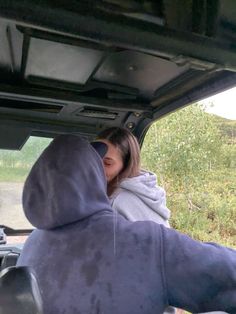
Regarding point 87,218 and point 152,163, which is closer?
point 87,218

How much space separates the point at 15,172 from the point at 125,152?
0.73 metres

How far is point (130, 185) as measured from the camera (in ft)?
6.04

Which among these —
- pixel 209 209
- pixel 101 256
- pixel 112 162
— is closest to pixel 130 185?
pixel 112 162

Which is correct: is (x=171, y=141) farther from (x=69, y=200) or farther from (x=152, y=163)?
(x=69, y=200)

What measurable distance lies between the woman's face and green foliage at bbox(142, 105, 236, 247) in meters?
5.81

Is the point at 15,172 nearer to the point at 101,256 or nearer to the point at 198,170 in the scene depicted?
the point at 101,256

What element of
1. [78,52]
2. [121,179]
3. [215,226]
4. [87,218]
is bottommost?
[215,226]

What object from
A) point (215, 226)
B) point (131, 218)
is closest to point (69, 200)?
point (131, 218)

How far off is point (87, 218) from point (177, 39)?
70 cm

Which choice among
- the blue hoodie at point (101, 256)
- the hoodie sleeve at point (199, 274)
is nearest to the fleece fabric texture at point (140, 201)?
the blue hoodie at point (101, 256)

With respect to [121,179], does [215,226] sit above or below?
below

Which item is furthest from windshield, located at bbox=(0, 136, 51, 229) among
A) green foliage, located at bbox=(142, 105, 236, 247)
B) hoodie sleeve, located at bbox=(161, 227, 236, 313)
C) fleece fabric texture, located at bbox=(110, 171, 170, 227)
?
green foliage, located at bbox=(142, 105, 236, 247)

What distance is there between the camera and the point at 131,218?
70.4 inches

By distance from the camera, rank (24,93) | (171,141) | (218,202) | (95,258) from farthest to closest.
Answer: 1. (218,202)
2. (171,141)
3. (24,93)
4. (95,258)
